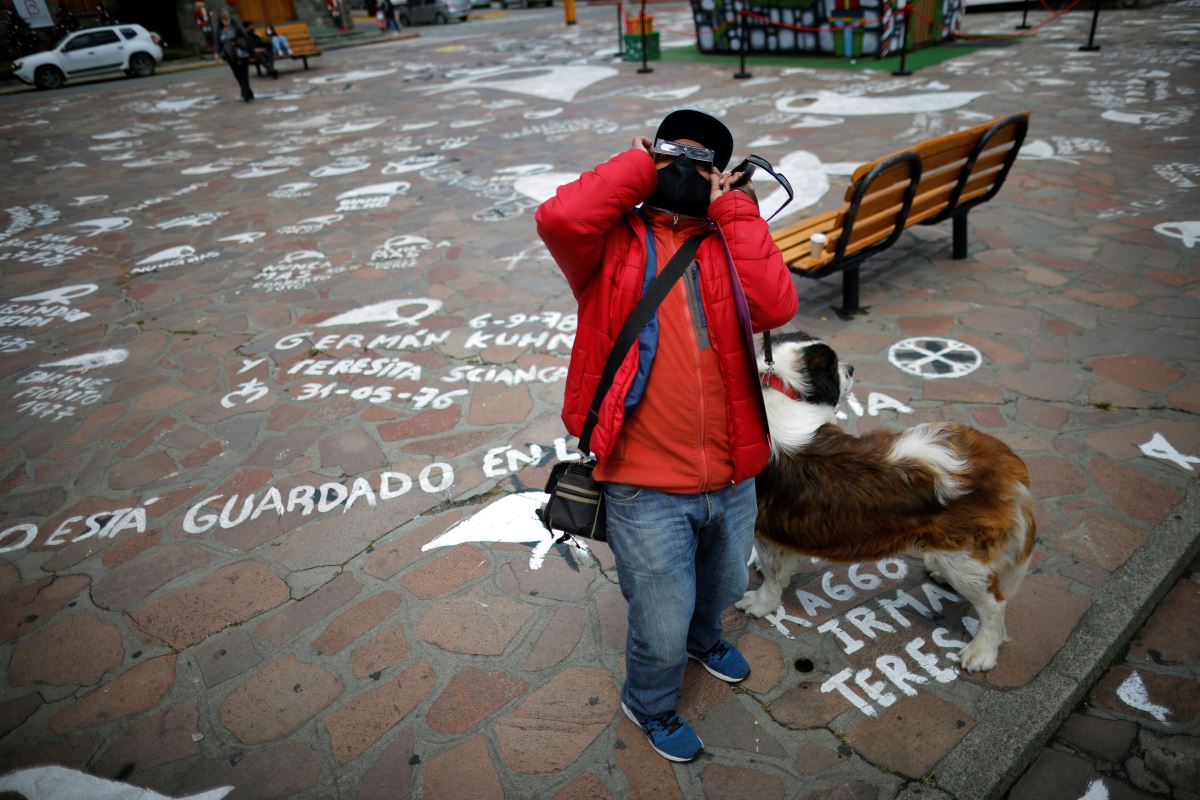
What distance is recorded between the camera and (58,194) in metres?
10.1

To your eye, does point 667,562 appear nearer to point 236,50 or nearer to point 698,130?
point 698,130

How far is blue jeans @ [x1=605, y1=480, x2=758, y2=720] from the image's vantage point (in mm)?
2059

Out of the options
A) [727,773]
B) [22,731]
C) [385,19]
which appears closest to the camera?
[727,773]

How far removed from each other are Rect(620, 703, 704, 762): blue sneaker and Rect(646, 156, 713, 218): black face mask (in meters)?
1.73

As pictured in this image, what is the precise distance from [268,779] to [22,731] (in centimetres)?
112

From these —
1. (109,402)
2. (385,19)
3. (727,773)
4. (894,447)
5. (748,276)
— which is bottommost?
(727,773)

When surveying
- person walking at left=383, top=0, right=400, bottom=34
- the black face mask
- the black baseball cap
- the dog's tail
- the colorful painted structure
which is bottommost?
the dog's tail

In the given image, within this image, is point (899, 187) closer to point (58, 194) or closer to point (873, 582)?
point (873, 582)

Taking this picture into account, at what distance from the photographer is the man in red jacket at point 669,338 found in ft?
6.31

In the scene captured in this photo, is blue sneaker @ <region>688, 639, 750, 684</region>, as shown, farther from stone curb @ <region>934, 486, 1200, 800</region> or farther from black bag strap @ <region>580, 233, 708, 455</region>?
black bag strap @ <region>580, 233, 708, 455</region>

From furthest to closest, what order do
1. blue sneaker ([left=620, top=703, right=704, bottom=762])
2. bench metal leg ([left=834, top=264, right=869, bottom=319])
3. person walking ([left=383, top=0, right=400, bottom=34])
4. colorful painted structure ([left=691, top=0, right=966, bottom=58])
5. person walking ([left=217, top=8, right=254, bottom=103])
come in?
person walking ([left=383, top=0, right=400, bottom=34]) < person walking ([left=217, top=8, right=254, bottom=103]) < colorful painted structure ([left=691, top=0, right=966, bottom=58]) < bench metal leg ([left=834, top=264, right=869, bottom=319]) < blue sneaker ([left=620, top=703, right=704, bottom=762])

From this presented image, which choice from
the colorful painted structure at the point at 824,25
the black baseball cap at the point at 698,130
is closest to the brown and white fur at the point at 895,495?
the black baseball cap at the point at 698,130

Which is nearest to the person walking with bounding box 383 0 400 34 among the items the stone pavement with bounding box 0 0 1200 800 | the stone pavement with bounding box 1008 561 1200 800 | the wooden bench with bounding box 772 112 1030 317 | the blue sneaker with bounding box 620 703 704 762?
the stone pavement with bounding box 0 0 1200 800

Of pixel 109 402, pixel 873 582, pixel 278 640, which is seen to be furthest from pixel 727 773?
pixel 109 402
